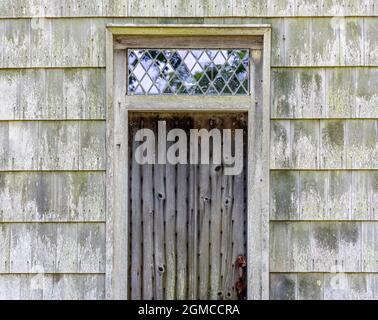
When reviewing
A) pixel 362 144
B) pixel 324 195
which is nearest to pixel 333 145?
pixel 362 144

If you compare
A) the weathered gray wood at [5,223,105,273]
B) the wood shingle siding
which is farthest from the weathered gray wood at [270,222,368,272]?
the weathered gray wood at [5,223,105,273]

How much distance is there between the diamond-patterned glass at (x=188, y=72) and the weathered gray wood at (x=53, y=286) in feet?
3.94

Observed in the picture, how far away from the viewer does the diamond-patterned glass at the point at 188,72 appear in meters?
3.94

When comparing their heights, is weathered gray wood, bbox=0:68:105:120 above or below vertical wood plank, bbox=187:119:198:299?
above

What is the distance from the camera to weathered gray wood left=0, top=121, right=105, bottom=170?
3867 mm

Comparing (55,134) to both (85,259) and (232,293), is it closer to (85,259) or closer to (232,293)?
(85,259)

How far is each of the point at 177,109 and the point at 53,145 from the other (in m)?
0.80

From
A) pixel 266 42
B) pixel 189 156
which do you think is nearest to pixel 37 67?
pixel 189 156

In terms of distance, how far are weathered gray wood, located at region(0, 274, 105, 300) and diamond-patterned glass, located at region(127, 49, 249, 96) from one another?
120cm

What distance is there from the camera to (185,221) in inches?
155

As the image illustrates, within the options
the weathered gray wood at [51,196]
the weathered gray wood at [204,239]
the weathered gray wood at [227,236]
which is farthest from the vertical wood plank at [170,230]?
the weathered gray wood at [51,196]

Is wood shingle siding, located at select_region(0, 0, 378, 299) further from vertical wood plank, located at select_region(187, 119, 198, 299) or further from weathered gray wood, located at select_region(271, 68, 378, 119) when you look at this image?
vertical wood plank, located at select_region(187, 119, 198, 299)

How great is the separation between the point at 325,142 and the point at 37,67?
1.83m

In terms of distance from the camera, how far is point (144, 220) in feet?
13.0
